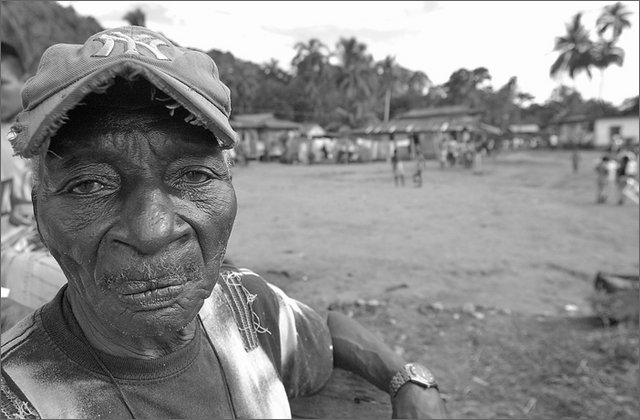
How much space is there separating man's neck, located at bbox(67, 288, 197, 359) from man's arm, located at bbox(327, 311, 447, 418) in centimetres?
74

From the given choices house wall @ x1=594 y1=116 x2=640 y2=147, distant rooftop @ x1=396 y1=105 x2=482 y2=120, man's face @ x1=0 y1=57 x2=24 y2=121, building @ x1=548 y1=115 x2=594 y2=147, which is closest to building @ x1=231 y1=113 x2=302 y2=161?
distant rooftop @ x1=396 y1=105 x2=482 y2=120

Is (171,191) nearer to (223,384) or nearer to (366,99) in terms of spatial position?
(223,384)

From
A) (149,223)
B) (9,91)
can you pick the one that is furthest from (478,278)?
(149,223)

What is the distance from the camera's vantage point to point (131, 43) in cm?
93

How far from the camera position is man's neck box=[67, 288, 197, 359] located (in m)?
1.06

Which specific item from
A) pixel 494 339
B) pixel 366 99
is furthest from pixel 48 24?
pixel 366 99

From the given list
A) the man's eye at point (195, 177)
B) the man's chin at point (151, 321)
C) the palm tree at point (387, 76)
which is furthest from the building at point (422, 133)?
the man's chin at point (151, 321)

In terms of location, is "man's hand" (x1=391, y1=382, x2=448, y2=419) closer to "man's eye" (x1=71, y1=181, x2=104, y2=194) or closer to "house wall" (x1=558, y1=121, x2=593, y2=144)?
"man's eye" (x1=71, y1=181, x2=104, y2=194)

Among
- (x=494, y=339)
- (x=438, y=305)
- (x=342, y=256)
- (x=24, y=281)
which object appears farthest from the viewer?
(x=342, y=256)

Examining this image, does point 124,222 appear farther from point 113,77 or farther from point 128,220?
point 113,77

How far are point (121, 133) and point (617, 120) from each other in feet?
154

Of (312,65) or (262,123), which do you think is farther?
(312,65)

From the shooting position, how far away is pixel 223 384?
1.23 metres

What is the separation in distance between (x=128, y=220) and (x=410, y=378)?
108 centimetres
